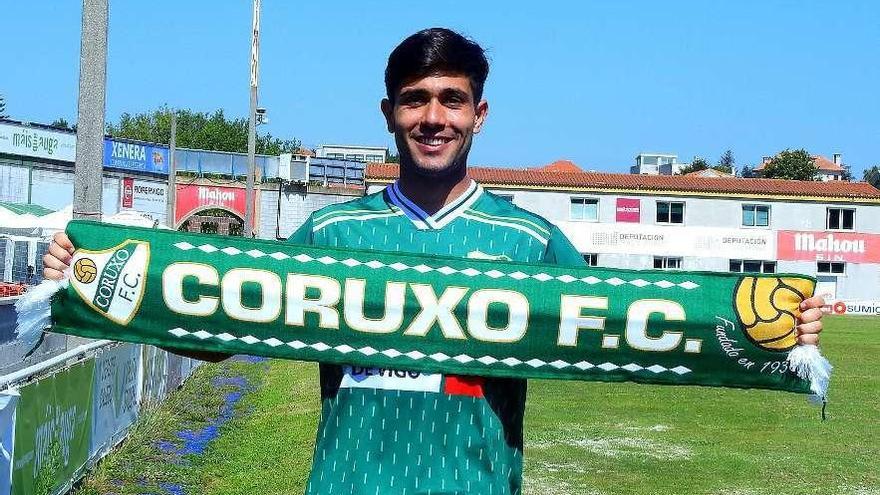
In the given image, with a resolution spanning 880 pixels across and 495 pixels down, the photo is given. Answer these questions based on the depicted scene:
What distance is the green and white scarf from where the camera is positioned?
12.7ft

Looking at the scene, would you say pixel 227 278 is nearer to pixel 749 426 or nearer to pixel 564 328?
pixel 564 328

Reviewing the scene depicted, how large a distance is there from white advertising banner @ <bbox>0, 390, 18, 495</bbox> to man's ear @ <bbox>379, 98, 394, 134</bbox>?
4584 mm

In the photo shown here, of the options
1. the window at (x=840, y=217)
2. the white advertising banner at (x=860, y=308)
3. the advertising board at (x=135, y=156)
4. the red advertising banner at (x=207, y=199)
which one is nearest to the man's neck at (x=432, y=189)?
the white advertising banner at (x=860, y=308)

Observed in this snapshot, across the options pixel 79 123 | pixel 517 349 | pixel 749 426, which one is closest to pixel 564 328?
pixel 517 349

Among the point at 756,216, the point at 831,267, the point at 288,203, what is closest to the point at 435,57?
the point at 756,216

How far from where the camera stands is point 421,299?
390 cm

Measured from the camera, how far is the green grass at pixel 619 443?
37.5 feet

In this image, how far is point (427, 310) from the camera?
3.91 metres

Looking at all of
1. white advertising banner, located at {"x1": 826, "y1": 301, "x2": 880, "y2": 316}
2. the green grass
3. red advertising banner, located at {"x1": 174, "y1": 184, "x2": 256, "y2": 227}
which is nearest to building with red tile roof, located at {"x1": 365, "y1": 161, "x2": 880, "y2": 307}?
white advertising banner, located at {"x1": 826, "y1": 301, "x2": 880, "y2": 316}

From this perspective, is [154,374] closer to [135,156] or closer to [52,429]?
[52,429]

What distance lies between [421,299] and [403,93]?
2.21 feet

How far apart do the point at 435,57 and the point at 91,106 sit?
23.5 feet

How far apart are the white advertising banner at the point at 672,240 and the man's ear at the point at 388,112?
170 feet

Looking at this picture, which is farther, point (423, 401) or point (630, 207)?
point (630, 207)
